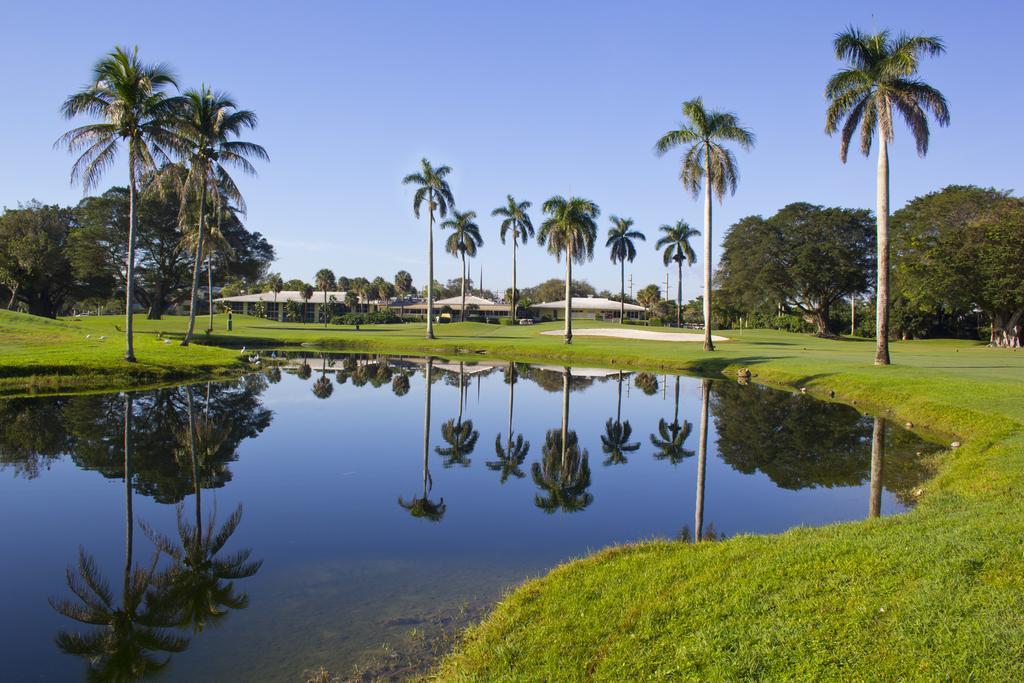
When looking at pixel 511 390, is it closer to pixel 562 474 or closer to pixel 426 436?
pixel 426 436

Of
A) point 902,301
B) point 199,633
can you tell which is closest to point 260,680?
point 199,633

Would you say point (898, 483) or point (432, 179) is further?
point (432, 179)

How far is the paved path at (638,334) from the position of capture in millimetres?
61344

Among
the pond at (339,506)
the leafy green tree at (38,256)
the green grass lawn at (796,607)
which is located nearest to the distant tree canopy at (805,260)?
the pond at (339,506)

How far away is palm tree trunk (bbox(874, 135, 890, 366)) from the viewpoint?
30219 millimetres

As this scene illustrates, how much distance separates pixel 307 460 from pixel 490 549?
25.0 feet

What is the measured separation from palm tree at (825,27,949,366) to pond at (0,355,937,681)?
9.98 m

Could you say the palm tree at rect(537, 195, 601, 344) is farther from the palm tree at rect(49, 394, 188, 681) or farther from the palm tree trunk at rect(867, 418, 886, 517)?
the palm tree at rect(49, 394, 188, 681)

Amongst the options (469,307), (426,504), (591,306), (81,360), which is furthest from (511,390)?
(469,307)

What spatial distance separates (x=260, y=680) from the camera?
6.48 m

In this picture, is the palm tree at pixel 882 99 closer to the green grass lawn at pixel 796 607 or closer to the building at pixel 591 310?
the green grass lawn at pixel 796 607

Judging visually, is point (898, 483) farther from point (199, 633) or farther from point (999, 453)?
point (199, 633)

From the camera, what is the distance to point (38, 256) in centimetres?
6662

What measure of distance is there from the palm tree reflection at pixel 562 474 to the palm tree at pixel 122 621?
6419 mm
